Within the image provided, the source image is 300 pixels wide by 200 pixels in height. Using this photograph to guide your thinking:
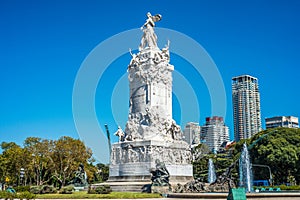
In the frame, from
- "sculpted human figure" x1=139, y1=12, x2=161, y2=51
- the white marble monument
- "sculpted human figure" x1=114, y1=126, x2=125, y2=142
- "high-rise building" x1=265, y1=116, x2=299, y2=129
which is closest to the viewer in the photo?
the white marble monument

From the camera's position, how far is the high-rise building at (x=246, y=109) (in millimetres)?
150125

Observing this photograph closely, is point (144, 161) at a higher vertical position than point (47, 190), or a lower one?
higher

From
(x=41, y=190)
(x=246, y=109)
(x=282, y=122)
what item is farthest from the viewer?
(x=246, y=109)

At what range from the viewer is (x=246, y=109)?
6029 inches

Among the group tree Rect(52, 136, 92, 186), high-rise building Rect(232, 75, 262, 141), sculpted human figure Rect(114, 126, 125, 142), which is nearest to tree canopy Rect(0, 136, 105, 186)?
tree Rect(52, 136, 92, 186)

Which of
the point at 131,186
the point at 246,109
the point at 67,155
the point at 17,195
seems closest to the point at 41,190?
the point at 131,186

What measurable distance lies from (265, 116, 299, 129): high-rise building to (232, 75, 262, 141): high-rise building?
5211 millimetres

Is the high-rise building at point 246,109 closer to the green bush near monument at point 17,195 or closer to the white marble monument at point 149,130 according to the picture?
the white marble monument at point 149,130

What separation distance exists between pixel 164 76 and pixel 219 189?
1806cm

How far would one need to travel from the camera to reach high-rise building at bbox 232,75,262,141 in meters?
150

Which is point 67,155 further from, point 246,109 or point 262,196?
point 246,109

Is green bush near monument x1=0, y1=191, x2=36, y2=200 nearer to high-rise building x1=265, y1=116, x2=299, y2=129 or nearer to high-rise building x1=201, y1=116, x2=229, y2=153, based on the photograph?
high-rise building x1=265, y1=116, x2=299, y2=129

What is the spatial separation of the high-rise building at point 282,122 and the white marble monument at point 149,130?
115167 mm

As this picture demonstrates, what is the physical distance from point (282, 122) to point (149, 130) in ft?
395
